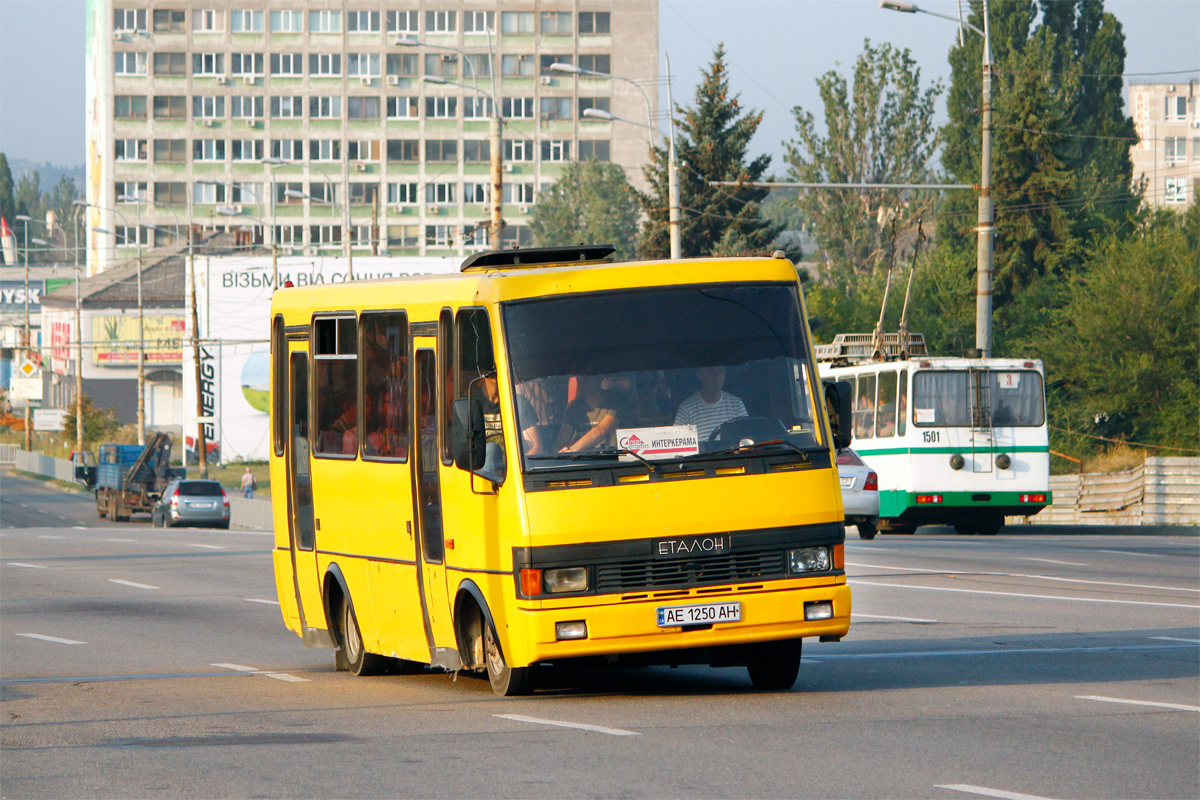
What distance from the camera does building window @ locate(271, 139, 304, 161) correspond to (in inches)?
5049

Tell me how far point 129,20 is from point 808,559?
125m

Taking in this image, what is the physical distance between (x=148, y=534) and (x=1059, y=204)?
36.5 m

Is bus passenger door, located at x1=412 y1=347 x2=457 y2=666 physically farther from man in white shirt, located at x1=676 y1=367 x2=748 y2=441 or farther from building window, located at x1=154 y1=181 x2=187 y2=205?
building window, located at x1=154 y1=181 x2=187 y2=205

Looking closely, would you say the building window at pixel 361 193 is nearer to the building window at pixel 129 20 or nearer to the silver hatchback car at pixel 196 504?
the building window at pixel 129 20

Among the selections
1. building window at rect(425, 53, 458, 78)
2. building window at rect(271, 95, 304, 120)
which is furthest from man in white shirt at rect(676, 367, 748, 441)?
building window at rect(271, 95, 304, 120)

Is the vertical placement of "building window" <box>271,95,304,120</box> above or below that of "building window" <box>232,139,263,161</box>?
above

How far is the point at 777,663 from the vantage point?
1118 centimetres

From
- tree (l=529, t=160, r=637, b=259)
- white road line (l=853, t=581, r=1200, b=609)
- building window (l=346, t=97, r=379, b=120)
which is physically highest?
building window (l=346, t=97, r=379, b=120)

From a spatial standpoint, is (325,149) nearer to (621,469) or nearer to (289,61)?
(289,61)

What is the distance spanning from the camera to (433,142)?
129 metres

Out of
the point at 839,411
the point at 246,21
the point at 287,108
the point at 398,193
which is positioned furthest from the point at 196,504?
the point at 246,21

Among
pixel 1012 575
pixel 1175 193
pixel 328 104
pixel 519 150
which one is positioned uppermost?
pixel 328 104

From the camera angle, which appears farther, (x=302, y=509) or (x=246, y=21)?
(x=246, y=21)

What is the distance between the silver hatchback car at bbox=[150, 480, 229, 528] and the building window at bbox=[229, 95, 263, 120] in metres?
77.6
